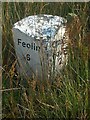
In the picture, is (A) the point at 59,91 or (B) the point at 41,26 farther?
(B) the point at 41,26

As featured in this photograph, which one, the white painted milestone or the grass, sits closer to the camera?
the grass

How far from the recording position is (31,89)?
6.29 feet

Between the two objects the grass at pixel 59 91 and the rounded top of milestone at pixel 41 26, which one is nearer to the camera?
the grass at pixel 59 91

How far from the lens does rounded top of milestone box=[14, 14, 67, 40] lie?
2.04 metres

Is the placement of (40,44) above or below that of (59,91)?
above

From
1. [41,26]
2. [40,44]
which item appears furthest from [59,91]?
[41,26]

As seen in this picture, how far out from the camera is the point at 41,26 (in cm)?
212

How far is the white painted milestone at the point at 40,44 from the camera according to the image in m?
1.95

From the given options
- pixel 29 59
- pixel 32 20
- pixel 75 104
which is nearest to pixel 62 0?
pixel 32 20

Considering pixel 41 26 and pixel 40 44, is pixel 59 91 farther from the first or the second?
pixel 41 26

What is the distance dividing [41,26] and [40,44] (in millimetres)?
200

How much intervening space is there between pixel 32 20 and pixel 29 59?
0.24 meters

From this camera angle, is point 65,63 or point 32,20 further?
point 32,20

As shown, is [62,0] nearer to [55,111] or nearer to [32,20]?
[32,20]
